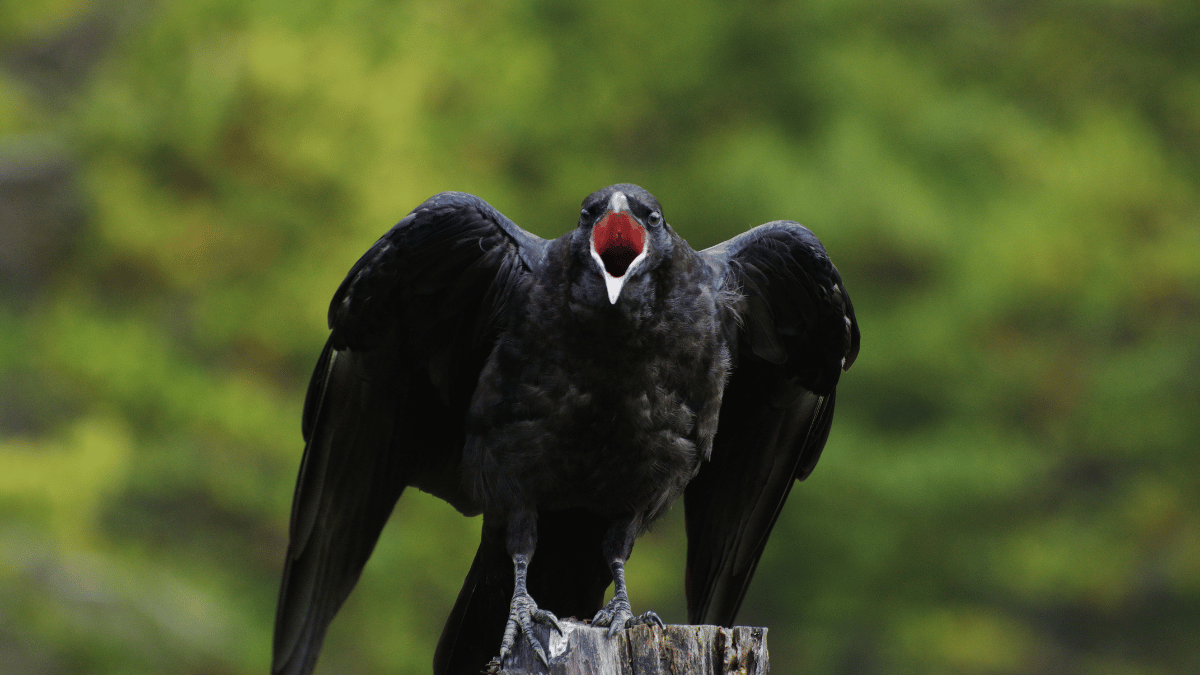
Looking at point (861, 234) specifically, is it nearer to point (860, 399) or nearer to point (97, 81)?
point (860, 399)

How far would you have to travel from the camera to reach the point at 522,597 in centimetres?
285

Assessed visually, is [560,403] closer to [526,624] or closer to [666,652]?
[526,624]

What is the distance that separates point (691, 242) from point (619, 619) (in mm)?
5753

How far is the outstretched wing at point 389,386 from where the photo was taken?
3.05 m

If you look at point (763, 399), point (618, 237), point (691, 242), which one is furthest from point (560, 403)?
point (691, 242)

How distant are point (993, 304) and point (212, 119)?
580 centimetres

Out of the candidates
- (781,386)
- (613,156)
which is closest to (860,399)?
(613,156)

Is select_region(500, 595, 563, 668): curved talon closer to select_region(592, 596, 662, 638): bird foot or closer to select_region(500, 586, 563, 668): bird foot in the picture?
select_region(500, 586, 563, 668): bird foot

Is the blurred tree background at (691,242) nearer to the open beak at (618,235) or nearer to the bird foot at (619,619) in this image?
the open beak at (618,235)

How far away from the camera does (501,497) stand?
3064mm

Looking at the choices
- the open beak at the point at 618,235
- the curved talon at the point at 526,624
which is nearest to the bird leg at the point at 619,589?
the curved talon at the point at 526,624

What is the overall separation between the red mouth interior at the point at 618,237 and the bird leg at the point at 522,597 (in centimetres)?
80

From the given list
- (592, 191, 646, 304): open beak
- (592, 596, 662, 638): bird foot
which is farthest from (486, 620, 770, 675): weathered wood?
(592, 191, 646, 304): open beak

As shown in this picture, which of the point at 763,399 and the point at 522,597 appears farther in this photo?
the point at 763,399
